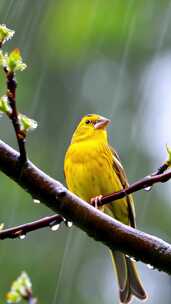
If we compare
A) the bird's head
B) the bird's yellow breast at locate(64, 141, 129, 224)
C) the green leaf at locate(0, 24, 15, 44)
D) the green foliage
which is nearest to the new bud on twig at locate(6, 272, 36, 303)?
the green foliage

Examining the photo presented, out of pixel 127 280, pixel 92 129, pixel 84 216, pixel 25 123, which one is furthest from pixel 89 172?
pixel 25 123

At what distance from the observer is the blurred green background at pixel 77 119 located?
5031 millimetres

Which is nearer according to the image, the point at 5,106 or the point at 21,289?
the point at 21,289

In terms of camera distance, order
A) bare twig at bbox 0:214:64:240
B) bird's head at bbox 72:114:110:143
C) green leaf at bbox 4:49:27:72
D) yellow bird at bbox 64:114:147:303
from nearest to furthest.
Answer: green leaf at bbox 4:49:27:72 → bare twig at bbox 0:214:64:240 → yellow bird at bbox 64:114:147:303 → bird's head at bbox 72:114:110:143

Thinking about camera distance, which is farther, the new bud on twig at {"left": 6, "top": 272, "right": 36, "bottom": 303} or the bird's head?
the bird's head

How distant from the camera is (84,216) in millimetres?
1678

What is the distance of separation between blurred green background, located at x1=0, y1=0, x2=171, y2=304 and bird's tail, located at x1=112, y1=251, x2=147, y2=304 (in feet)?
4.86

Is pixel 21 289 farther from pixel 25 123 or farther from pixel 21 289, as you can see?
pixel 25 123

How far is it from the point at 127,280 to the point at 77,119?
13.6 feet

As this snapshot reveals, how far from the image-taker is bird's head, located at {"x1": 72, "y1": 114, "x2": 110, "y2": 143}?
388 centimetres

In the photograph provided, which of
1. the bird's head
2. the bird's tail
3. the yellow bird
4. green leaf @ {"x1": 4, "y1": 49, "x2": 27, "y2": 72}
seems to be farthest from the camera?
the bird's head

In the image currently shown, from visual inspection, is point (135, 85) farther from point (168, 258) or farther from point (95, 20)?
point (168, 258)

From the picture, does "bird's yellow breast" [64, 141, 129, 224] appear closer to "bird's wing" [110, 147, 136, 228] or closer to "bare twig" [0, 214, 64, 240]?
"bird's wing" [110, 147, 136, 228]

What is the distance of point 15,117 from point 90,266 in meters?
4.66
